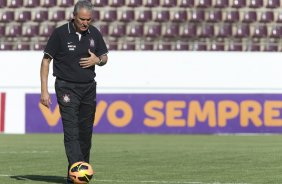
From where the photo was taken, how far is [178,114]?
1210 inches

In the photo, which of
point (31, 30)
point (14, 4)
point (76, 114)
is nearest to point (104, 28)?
point (31, 30)

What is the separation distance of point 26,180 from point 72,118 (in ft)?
4.90

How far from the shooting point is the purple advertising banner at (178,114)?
30.5 m

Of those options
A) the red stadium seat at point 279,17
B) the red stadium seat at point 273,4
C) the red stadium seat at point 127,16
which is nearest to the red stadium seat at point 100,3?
the red stadium seat at point 127,16

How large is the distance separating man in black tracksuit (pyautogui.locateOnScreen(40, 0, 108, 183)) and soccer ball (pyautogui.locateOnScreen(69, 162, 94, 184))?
235 millimetres

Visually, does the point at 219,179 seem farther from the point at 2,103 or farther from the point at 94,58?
the point at 2,103

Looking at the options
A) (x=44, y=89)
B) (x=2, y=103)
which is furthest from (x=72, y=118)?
(x=2, y=103)

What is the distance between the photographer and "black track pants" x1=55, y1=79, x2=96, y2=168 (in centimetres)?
1020

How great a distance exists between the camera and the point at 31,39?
35.0 meters

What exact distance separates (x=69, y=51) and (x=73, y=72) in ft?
0.84

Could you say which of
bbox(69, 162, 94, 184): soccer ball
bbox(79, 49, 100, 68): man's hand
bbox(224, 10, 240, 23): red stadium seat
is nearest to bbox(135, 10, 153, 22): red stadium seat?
bbox(224, 10, 240, 23): red stadium seat

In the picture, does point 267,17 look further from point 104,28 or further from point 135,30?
point 104,28

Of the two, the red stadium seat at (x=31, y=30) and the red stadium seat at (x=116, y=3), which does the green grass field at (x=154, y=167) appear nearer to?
the red stadium seat at (x=116, y=3)

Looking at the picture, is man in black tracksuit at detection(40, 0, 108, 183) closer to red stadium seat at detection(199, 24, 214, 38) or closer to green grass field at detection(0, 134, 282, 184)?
green grass field at detection(0, 134, 282, 184)
